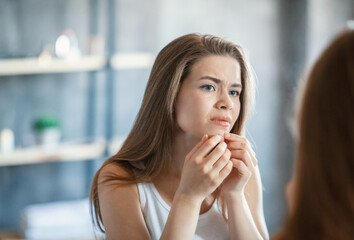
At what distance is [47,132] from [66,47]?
18.6 inches

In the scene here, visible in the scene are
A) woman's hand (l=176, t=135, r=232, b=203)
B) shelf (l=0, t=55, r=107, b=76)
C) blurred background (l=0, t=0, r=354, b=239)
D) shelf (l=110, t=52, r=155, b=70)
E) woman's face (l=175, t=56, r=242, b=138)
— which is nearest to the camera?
woman's hand (l=176, t=135, r=232, b=203)

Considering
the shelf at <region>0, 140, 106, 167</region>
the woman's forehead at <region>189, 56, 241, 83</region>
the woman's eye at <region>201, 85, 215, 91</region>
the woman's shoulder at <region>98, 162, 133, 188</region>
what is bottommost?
the shelf at <region>0, 140, 106, 167</region>

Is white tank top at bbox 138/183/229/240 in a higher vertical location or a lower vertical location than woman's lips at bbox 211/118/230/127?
lower

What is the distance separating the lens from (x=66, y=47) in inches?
112

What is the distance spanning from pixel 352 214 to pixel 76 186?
2492mm

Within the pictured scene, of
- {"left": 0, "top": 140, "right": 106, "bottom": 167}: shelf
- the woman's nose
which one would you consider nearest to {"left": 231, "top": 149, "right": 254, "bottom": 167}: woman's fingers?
the woman's nose

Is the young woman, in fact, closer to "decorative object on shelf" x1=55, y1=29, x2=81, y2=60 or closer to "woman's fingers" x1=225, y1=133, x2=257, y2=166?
"woman's fingers" x1=225, y1=133, x2=257, y2=166

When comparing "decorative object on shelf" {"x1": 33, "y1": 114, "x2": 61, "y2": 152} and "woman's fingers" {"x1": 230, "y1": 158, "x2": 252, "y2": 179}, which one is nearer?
"woman's fingers" {"x1": 230, "y1": 158, "x2": 252, "y2": 179}

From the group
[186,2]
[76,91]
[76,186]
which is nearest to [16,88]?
[76,91]

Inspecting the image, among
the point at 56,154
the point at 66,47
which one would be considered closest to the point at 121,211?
the point at 56,154

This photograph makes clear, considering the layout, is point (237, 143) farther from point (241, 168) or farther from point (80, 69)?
point (80, 69)

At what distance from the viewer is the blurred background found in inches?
110

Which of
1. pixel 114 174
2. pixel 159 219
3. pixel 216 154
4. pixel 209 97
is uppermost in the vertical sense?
pixel 209 97

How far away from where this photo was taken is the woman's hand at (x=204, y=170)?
1.18 metres
